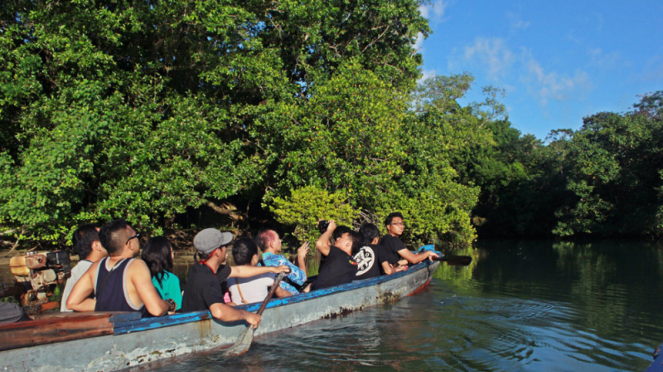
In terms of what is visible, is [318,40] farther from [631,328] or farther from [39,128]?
[631,328]

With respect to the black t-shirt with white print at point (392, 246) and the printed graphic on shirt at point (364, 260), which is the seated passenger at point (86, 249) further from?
the black t-shirt with white print at point (392, 246)

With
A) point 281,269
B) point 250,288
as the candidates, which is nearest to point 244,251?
point 281,269

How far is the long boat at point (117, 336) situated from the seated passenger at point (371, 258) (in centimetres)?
173

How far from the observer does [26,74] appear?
11156 millimetres

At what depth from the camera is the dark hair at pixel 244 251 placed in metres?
5.16

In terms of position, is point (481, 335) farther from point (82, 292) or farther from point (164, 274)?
point (82, 292)

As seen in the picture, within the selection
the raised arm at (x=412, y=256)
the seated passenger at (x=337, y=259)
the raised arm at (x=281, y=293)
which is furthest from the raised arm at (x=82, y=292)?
the raised arm at (x=412, y=256)

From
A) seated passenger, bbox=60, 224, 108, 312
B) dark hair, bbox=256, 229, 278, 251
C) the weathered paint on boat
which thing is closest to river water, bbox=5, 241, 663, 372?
dark hair, bbox=256, 229, 278, 251

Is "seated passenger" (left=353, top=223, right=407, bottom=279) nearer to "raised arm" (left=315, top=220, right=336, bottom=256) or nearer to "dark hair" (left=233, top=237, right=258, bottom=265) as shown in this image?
"raised arm" (left=315, top=220, right=336, bottom=256)

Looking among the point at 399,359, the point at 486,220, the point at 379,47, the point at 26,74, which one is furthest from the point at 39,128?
the point at 486,220

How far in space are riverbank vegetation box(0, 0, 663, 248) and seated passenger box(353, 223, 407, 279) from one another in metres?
5.71

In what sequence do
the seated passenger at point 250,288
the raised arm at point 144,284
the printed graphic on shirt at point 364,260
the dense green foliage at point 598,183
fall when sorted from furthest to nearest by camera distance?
1. the dense green foliage at point 598,183
2. the printed graphic on shirt at point 364,260
3. the seated passenger at point 250,288
4. the raised arm at point 144,284

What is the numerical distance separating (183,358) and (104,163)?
8245 mm

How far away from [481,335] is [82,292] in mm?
4444
